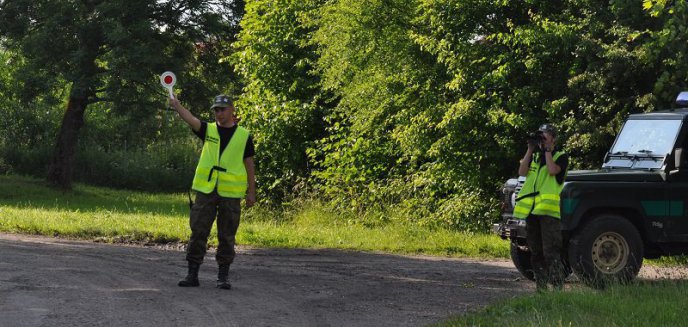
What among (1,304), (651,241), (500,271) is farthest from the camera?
(500,271)

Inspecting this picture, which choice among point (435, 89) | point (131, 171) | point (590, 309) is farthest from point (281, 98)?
point (131, 171)

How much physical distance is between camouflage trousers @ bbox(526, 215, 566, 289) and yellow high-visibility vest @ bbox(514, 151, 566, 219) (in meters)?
0.09

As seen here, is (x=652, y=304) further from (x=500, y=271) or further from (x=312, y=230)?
(x=312, y=230)

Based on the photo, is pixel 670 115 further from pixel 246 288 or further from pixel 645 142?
pixel 246 288

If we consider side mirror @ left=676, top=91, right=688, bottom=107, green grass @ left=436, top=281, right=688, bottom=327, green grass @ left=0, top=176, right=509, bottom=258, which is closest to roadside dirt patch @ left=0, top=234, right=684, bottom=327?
green grass @ left=436, top=281, right=688, bottom=327

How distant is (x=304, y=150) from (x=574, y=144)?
7.95 meters

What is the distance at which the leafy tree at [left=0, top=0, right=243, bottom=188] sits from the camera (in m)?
31.4

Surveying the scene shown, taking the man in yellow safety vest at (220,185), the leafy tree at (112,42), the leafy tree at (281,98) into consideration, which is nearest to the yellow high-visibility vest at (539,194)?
the man in yellow safety vest at (220,185)

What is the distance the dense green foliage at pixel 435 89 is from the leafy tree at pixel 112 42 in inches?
340

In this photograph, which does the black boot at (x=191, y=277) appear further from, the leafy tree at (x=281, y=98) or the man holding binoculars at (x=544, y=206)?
the leafy tree at (x=281, y=98)

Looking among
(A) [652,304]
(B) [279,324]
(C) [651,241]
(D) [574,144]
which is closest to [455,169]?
(D) [574,144]

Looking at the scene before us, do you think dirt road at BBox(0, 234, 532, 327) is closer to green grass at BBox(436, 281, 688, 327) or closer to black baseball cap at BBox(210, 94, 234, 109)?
green grass at BBox(436, 281, 688, 327)

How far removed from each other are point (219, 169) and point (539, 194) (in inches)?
134

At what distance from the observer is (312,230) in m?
18.0
